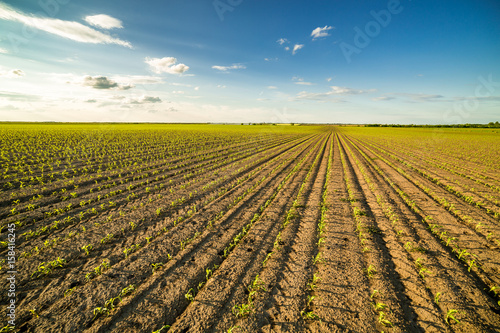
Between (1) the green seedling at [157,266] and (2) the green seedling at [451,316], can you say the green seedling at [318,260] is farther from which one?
(1) the green seedling at [157,266]

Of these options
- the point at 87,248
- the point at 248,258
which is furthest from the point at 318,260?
the point at 87,248

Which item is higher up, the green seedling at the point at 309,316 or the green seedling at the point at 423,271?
the green seedling at the point at 423,271

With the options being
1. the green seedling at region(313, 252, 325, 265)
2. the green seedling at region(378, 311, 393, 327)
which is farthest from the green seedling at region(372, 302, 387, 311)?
the green seedling at region(313, 252, 325, 265)

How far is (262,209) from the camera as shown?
7.88 metres

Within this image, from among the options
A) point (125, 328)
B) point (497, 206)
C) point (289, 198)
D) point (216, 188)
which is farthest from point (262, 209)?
point (497, 206)

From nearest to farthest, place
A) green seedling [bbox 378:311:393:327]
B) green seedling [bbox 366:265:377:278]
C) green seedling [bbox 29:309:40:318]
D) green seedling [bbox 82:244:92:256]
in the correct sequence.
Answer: green seedling [bbox 378:311:393:327]
green seedling [bbox 29:309:40:318]
green seedling [bbox 366:265:377:278]
green seedling [bbox 82:244:92:256]

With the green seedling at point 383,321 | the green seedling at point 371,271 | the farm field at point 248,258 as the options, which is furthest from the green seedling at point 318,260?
the green seedling at point 383,321

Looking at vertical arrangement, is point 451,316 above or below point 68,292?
above

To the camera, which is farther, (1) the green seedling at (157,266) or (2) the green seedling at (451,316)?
(1) the green seedling at (157,266)

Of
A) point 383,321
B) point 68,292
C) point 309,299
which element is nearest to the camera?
point 383,321

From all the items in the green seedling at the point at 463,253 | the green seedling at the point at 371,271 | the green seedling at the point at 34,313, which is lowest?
the green seedling at the point at 34,313

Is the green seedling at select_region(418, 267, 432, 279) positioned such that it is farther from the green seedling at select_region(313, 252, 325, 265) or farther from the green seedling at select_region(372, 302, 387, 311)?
the green seedling at select_region(313, 252, 325, 265)

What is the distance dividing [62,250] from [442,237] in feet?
36.2

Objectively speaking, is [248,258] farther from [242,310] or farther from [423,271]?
[423,271]
